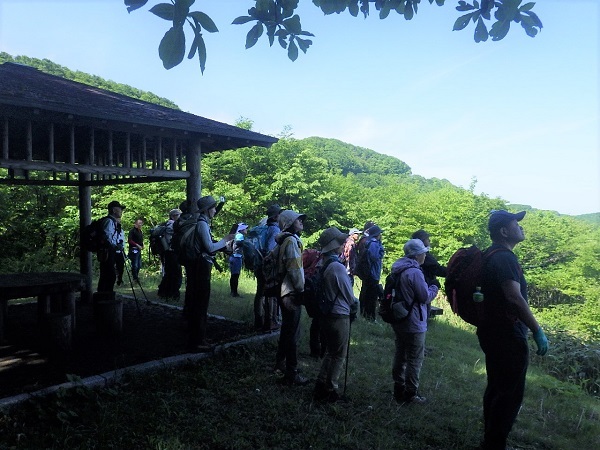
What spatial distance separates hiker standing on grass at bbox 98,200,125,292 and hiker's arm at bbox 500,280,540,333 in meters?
6.15

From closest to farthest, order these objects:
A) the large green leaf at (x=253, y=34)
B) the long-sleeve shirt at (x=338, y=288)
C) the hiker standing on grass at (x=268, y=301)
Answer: the large green leaf at (x=253, y=34) → the long-sleeve shirt at (x=338, y=288) → the hiker standing on grass at (x=268, y=301)

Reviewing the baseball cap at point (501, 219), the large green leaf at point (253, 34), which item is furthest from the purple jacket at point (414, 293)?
the large green leaf at point (253, 34)

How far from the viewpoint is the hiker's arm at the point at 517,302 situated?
9.94 feet

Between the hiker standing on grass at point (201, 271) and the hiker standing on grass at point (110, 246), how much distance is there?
264 cm

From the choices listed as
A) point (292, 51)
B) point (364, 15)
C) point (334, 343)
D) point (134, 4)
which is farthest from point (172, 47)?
point (334, 343)

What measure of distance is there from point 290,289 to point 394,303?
1.08 metres

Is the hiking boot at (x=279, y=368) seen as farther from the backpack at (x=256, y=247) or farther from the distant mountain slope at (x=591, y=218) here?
the distant mountain slope at (x=591, y=218)

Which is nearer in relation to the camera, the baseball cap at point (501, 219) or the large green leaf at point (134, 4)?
the large green leaf at point (134, 4)

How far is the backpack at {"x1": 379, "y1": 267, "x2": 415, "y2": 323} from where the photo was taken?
430 centimetres

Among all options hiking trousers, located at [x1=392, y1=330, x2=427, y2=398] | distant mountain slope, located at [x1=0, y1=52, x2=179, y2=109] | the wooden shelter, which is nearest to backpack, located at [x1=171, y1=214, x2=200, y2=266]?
the wooden shelter

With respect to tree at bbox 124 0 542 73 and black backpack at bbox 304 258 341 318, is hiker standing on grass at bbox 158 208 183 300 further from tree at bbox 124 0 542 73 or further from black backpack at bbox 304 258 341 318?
tree at bbox 124 0 542 73

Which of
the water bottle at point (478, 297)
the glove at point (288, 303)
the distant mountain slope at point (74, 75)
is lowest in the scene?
the glove at point (288, 303)

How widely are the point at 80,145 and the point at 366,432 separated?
7.39m

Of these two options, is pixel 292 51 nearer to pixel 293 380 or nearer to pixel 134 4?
pixel 134 4
